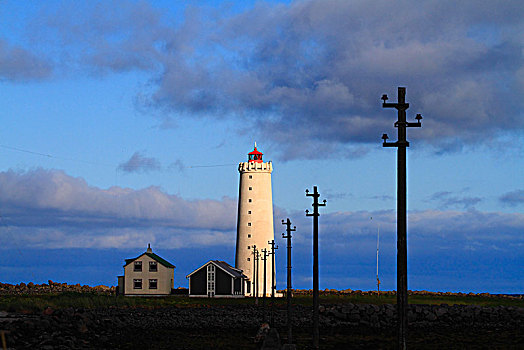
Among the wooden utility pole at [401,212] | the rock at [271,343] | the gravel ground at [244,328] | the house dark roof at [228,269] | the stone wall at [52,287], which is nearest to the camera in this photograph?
the wooden utility pole at [401,212]

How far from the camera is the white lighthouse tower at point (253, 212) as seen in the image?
86.0 m

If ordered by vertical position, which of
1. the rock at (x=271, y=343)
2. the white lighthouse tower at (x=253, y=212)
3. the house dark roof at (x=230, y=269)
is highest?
the white lighthouse tower at (x=253, y=212)

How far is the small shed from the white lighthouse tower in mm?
2482

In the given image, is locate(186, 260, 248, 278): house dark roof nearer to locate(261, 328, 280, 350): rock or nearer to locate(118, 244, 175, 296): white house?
locate(118, 244, 175, 296): white house

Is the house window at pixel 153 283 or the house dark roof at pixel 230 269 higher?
the house dark roof at pixel 230 269

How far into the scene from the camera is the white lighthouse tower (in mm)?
86000

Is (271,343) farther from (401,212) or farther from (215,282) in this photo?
(215,282)

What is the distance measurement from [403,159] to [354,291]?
8909 centimetres

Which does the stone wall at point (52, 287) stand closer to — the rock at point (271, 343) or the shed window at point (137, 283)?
the shed window at point (137, 283)

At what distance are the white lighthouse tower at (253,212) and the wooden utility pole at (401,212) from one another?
2458 inches

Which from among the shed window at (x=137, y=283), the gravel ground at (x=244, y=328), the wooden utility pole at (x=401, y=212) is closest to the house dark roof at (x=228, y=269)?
the shed window at (x=137, y=283)

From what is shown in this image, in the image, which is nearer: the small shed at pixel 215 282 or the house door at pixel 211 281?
the small shed at pixel 215 282

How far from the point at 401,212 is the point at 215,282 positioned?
208 feet

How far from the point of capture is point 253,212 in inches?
3386
